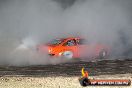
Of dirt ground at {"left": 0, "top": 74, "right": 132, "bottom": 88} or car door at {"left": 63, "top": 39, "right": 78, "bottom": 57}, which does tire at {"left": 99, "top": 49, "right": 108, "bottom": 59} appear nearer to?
car door at {"left": 63, "top": 39, "right": 78, "bottom": 57}

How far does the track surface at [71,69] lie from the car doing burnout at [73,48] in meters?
1.76

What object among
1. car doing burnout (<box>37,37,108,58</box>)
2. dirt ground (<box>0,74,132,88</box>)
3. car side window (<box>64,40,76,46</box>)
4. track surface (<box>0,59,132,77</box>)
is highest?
car side window (<box>64,40,76,46</box>)

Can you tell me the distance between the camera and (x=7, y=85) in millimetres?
12844

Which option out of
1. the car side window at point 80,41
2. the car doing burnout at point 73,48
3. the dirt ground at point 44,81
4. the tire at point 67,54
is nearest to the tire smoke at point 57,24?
the car doing burnout at point 73,48

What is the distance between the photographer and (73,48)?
19.6m

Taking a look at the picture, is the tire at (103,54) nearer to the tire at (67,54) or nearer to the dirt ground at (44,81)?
the tire at (67,54)

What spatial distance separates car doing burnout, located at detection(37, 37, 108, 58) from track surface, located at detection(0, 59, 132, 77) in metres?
1.76

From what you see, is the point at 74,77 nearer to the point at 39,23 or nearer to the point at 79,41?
the point at 79,41

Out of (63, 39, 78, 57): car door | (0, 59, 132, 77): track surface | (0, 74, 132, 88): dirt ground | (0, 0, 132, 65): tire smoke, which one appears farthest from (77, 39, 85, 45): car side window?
(0, 74, 132, 88): dirt ground

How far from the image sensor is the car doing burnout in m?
19.0

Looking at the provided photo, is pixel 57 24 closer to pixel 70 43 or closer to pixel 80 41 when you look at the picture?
pixel 80 41

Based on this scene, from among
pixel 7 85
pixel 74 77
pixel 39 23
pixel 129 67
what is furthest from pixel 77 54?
pixel 39 23

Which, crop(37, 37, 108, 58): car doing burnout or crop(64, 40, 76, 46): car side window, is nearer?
crop(37, 37, 108, 58): car doing burnout

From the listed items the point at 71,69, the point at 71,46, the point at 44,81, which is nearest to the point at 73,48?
the point at 71,46
